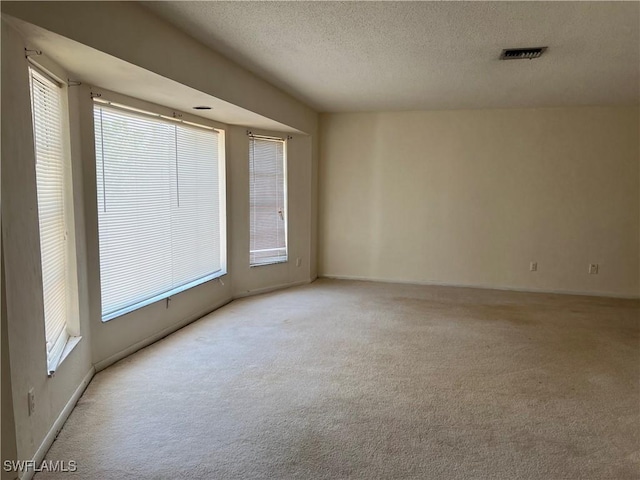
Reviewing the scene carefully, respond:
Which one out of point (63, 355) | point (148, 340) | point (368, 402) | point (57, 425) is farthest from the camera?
point (148, 340)

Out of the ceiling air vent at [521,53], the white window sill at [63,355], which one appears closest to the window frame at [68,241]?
the white window sill at [63,355]

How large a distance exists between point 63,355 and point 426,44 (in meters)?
3.08

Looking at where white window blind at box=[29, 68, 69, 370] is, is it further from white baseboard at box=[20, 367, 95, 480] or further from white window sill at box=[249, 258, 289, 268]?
white window sill at box=[249, 258, 289, 268]

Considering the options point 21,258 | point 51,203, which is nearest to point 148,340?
point 51,203

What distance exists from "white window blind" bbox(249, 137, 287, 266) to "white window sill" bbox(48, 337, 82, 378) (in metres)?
2.60

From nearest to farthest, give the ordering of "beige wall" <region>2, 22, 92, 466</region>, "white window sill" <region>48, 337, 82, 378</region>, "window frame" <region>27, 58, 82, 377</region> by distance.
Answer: "beige wall" <region>2, 22, 92, 466</region> → "white window sill" <region>48, 337, 82, 378</region> → "window frame" <region>27, 58, 82, 377</region>

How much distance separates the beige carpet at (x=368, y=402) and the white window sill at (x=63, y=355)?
34 centimetres

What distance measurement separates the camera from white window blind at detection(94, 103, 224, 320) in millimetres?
3162

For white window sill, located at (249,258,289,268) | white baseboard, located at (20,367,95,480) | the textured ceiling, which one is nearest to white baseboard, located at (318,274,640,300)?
white window sill, located at (249,258,289,268)

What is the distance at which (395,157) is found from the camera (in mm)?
5879

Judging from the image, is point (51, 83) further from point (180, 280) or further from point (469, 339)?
point (469, 339)

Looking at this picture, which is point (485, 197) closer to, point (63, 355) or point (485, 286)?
point (485, 286)

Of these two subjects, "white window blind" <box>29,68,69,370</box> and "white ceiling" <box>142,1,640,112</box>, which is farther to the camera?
"white ceiling" <box>142,1,640,112</box>

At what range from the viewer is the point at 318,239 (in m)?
6.27
